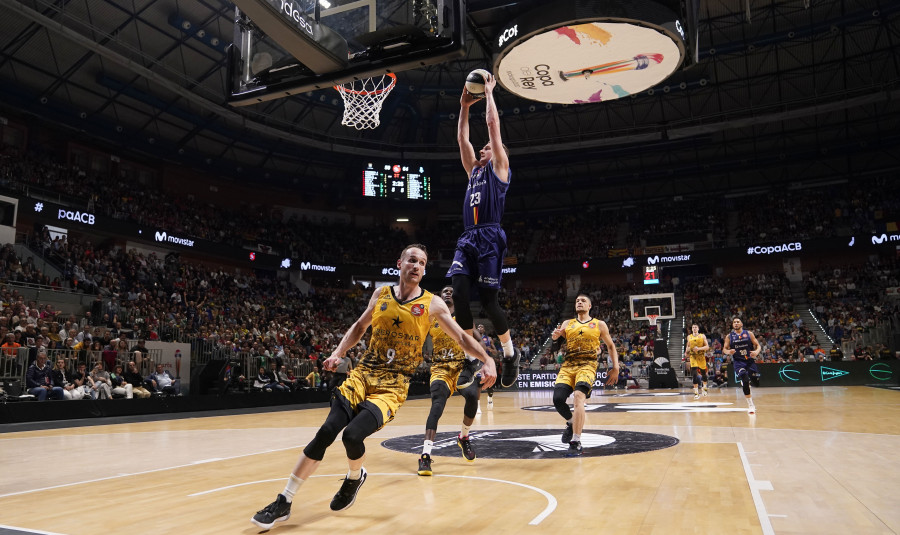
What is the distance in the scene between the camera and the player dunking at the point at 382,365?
458 centimetres

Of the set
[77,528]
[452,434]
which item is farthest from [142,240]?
[77,528]

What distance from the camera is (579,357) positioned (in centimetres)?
892

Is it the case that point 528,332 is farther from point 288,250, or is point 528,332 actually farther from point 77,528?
point 77,528

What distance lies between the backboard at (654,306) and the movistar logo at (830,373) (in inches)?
245

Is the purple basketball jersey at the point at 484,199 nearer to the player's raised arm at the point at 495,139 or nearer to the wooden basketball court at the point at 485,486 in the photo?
the player's raised arm at the point at 495,139

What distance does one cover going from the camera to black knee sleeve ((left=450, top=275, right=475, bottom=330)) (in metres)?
5.96

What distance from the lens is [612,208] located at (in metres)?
43.3

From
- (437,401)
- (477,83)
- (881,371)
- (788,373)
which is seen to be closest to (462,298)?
(477,83)

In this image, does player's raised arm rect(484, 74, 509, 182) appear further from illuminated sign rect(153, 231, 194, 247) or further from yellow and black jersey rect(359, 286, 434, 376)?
illuminated sign rect(153, 231, 194, 247)

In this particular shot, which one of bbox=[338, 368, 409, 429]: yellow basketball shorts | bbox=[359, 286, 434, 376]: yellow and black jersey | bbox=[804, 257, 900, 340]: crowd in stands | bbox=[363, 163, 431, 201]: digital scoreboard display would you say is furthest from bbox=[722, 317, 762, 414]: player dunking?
bbox=[363, 163, 431, 201]: digital scoreboard display

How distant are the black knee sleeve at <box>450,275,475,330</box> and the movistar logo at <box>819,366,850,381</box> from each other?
25007 millimetres

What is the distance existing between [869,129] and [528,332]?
22.8 meters

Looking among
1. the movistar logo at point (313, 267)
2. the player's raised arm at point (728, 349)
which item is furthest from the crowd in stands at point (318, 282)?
the player's raised arm at point (728, 349)

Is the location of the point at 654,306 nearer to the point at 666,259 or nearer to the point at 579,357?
the point at 666,259
